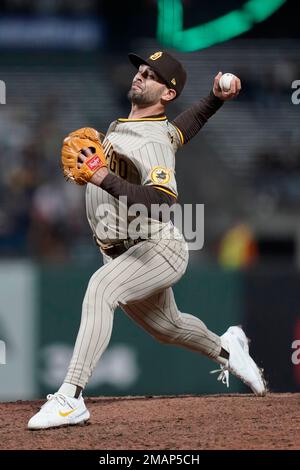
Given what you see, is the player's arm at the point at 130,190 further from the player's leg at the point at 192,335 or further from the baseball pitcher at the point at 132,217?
the player's leg at the point at 192,335

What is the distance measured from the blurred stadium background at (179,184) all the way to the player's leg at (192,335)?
2.10 metres

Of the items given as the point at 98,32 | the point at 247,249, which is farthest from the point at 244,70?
the point at 247,249

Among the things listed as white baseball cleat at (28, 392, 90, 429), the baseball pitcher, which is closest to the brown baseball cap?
the baseball pitcher

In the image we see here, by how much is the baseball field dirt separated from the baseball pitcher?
0.17 metres

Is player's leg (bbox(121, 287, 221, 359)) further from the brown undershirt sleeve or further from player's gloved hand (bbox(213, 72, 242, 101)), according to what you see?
player's gloved hand (bbox(213, 72, 242, 101))

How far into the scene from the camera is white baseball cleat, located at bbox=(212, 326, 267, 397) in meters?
5.24

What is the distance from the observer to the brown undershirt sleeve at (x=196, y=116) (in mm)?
4902

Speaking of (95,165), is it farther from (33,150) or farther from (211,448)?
→ (33,150)

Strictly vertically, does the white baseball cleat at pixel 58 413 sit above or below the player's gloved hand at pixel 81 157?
below

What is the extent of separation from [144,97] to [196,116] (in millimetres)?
447

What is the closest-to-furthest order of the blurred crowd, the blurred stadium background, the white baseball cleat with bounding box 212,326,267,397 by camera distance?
the white baseball cleat with bounding box 212,326,267,397 < the blurred stadium background < the blurred crowd

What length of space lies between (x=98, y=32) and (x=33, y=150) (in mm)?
2207

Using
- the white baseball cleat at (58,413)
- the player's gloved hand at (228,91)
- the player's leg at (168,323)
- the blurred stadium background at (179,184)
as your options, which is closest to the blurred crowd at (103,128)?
the blurred stadium background at (179,184)

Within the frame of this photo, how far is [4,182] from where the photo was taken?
396 inches
